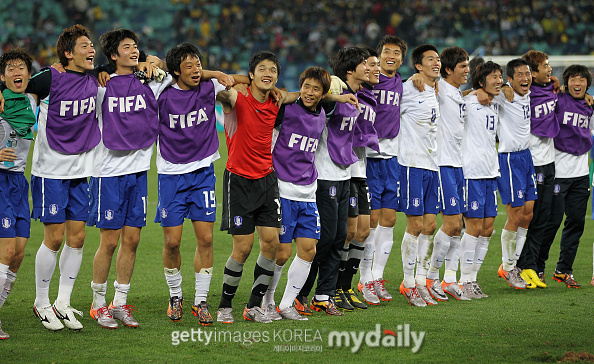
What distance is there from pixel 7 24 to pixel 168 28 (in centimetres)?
624

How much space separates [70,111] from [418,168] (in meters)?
3.44

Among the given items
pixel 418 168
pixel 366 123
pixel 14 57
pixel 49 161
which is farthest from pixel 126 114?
pixel 418 168

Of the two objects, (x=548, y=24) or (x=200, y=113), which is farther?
(x=548, y=24)

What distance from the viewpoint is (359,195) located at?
708cm

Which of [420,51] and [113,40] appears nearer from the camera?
[113,40]

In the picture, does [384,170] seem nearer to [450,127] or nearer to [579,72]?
[450,127]

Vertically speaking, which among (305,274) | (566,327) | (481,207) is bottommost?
(566,327)

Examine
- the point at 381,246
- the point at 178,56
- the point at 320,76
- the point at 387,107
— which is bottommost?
the point at 381,246

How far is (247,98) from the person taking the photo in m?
6.28

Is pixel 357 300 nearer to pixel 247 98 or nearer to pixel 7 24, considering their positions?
pixel 247 98

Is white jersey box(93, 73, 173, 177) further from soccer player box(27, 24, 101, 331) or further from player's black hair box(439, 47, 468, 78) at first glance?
player's black hair box(439, 47, 468, 78)

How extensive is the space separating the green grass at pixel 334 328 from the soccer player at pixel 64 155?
386 mm

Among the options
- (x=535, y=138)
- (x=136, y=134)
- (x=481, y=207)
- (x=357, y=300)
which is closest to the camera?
(x=136, y=134)

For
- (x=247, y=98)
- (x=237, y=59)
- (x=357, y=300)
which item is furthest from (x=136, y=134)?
(x=237, y=59)
